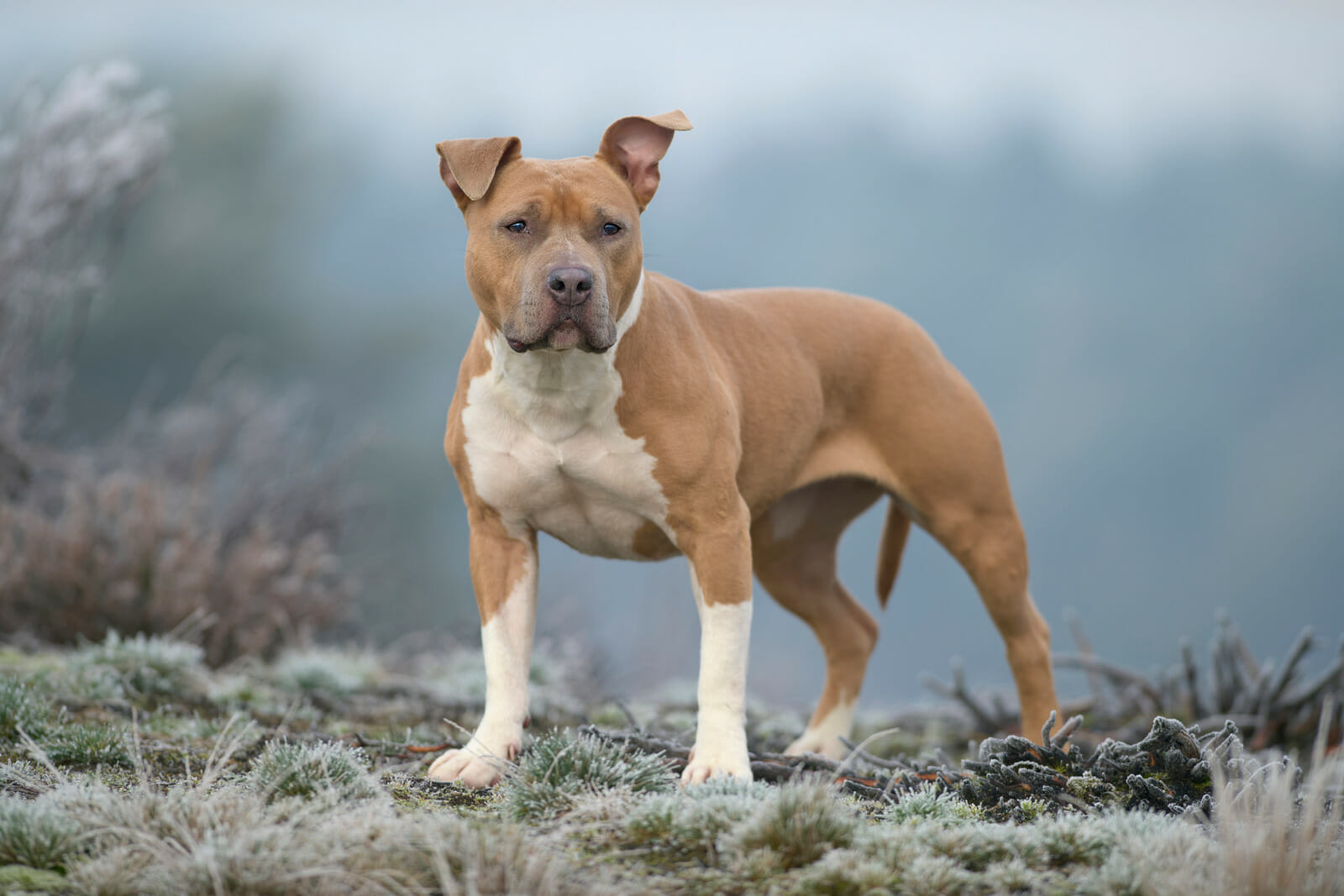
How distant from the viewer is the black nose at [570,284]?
3.45m

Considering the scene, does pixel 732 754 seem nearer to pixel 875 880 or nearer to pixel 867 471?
pixel 875 880

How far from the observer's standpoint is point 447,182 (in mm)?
3961

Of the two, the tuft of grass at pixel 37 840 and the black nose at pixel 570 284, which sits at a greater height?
the black nose at pixel 570 284

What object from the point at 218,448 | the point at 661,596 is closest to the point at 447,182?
the point at 218,448

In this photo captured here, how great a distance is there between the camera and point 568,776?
3320 mm

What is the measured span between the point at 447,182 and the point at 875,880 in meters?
2.62

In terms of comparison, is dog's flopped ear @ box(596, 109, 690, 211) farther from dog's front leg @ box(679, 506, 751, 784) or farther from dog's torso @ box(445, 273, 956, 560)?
dog's front leg @ box(679, 506, 751, 784)

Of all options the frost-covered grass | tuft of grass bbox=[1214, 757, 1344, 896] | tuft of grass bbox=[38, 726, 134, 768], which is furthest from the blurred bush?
tuft of grass bbox=[1214, 757, 1344, 896]

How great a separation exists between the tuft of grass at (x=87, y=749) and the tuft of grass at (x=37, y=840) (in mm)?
1193

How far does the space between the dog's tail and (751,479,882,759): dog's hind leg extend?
0.51ft

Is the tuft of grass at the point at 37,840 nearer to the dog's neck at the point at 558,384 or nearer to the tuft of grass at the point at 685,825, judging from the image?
the tuft of grass at the point at 685,825

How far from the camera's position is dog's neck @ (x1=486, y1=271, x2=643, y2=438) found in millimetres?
3830

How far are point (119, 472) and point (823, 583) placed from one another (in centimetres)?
501

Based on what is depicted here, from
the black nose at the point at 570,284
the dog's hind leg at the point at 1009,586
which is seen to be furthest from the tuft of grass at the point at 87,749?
the dog's hind leg at the point at 1009,586
